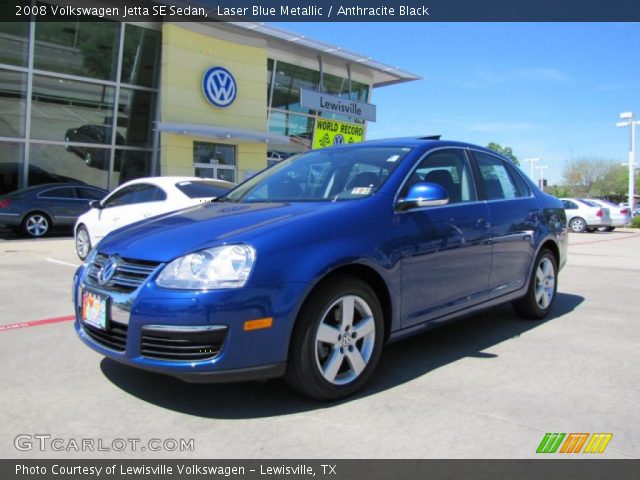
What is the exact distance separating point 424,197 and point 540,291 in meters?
2.30

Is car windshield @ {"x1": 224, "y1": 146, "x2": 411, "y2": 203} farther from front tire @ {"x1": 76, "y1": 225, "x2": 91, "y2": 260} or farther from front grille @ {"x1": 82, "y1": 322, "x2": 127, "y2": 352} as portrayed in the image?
front tire @ {"x1": 76, "y1": 225, "x2": 91, "y2": 260}

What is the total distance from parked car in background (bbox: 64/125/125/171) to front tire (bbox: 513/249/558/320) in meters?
16.0

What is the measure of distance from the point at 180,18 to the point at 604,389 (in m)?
18.0

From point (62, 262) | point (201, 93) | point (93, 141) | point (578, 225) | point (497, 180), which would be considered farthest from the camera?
point (578, 225)

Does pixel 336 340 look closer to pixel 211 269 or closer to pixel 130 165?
pixel 211 269

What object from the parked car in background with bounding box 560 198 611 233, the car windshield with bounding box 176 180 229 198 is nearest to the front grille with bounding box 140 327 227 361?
the car windshield with bounding box 176 180 229 198

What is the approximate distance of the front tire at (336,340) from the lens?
3.00 m

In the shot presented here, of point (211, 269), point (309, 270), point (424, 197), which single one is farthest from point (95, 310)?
point (424, 197)

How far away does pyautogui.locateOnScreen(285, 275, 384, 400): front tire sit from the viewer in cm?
300

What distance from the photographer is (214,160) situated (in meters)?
19.6

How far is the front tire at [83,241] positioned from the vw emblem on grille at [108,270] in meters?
6.37

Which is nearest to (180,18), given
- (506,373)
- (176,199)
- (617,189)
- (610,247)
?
(176,199)

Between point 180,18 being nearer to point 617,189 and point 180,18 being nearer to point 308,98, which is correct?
point 308,98

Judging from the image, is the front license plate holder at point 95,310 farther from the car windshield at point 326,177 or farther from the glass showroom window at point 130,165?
the glass showroom window at point 130,165
